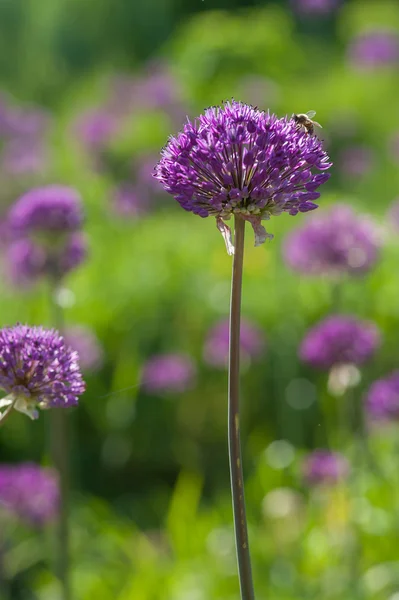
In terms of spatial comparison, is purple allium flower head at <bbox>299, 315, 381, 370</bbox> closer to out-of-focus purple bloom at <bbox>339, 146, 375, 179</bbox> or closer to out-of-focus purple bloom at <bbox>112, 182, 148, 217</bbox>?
out-of-focus purple bloom at <bbox>112, 182, 148, 217</bbox>

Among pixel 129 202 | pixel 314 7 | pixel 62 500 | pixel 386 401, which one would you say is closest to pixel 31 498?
pixel 62 500

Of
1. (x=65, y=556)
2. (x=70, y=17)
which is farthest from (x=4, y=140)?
(x=65, y=556)

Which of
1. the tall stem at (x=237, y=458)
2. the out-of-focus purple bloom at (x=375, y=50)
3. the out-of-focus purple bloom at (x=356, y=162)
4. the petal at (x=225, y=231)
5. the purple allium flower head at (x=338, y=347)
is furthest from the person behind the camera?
the out-of-focus purple bloom at (x=375, y=50)

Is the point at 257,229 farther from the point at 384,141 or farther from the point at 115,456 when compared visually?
the point at 384,141

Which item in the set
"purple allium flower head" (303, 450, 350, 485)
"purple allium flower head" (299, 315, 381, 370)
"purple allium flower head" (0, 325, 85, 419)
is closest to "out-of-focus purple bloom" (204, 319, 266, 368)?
"purple allium flower head" (303, 450, 350, 485)

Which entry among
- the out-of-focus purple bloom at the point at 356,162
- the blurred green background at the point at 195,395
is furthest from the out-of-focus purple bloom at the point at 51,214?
the out-of-focus purple bloom at the point at 356,162

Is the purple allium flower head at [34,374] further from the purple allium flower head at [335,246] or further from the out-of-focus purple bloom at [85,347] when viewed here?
the out-of-focus purple bloom at [85,347]
